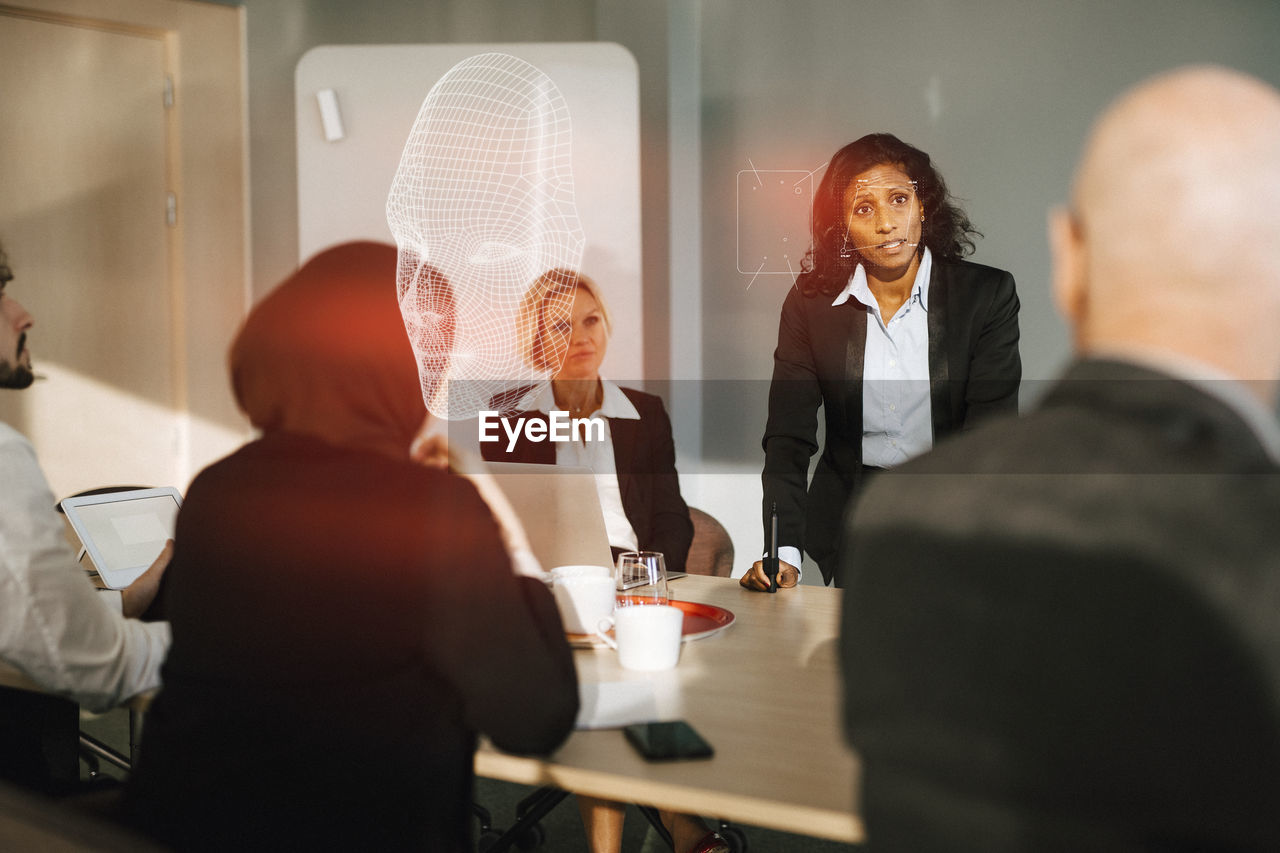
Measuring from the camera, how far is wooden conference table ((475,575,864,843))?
1.07 m

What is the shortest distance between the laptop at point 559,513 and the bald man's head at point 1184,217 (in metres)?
1.17

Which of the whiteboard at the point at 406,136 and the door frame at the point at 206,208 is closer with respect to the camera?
the whiteboard at the point at 406,136

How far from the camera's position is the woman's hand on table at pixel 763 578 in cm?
210

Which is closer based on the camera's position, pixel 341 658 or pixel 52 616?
pixel 341 658

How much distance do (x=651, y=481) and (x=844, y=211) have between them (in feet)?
3.28

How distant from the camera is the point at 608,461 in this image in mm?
2875

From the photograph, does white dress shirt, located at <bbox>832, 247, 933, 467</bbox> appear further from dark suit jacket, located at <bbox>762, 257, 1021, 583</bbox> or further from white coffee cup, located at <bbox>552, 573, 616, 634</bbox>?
white coffee cup, located at <bbox>552, 573, 616, 634</bbox>

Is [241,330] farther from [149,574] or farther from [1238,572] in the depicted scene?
[1238,572]

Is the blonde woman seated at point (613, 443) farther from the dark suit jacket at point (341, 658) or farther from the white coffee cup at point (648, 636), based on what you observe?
the dark suit jacket at point (341, 658)

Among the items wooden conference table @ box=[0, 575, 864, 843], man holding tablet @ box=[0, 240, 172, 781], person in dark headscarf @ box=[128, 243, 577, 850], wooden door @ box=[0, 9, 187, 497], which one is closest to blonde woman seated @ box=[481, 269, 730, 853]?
wooden conference table @ box=[0, 575, 864, 843]
